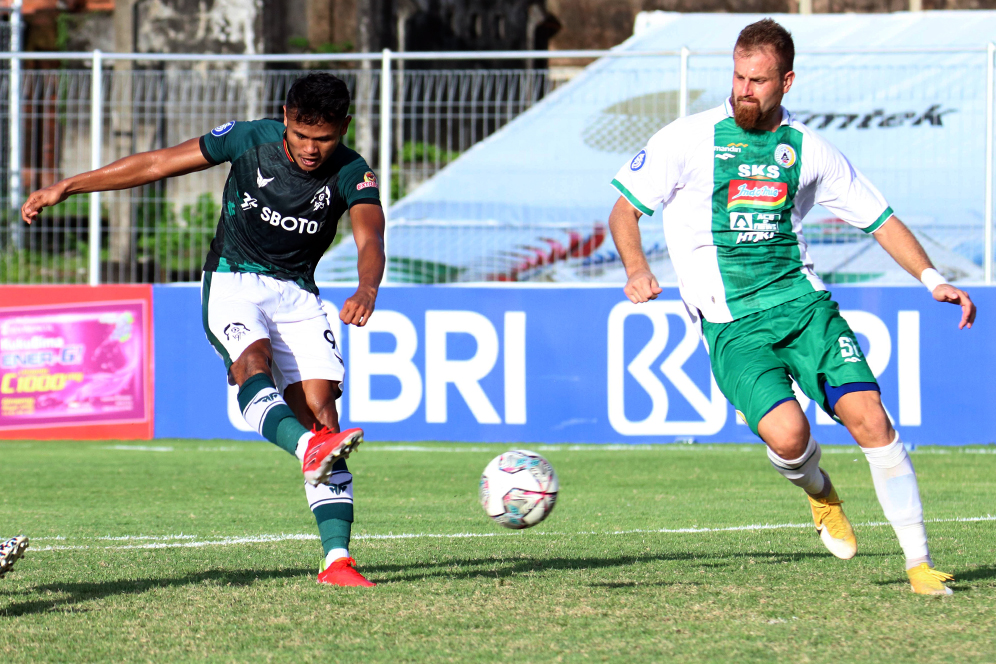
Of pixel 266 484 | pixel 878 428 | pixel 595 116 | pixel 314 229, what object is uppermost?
pixel 595 116

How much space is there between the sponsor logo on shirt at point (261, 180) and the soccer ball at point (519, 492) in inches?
58.2

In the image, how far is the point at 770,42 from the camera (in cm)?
507

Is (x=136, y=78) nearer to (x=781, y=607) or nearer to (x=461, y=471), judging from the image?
(x=461, y=471)

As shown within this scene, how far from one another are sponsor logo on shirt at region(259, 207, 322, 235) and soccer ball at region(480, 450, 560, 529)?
1243 mm

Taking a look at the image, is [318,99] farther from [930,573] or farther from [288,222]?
[930,573]

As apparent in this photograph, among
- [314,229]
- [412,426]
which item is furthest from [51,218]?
[314,229]

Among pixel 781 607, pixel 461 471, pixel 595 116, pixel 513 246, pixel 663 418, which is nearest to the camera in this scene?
pixel 781 607

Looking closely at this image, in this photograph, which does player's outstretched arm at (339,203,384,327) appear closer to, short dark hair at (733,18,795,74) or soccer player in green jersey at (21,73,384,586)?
soccer player in green jersey at (21,73,384,586)

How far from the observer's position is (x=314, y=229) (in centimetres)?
563

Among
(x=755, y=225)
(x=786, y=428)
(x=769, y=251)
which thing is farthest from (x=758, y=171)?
(x=786, y=428)

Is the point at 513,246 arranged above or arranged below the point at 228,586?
above

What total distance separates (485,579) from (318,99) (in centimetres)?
198

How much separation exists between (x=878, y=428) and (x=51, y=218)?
34.1ft

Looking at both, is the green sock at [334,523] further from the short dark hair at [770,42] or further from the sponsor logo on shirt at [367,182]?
the short dark hair at [770,42]
